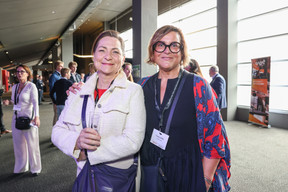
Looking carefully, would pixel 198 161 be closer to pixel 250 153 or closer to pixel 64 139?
pixel 64 139

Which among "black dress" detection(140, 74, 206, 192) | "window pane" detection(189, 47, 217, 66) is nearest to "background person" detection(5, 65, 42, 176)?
"black dress" detection(140, 74, 206, 192)

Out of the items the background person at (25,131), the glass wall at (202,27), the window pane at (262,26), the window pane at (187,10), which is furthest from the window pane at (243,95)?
the background person at (25,131)

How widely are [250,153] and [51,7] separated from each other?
8.43m

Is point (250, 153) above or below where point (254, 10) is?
below

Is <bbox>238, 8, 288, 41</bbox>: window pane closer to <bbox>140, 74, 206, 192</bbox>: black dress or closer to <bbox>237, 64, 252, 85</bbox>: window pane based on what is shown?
<bbox>237, 64, 252, 85</bbox>: window pane

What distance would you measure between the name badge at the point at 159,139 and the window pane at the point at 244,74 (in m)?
7.28

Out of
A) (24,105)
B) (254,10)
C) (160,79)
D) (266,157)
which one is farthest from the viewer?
(254,10)

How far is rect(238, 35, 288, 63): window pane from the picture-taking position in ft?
20.4

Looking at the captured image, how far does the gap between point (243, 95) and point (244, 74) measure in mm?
795

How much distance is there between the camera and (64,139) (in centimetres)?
103

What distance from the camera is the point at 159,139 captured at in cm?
112

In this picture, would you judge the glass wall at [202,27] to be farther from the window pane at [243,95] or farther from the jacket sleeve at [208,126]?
the jacket sleeve at [208,126]

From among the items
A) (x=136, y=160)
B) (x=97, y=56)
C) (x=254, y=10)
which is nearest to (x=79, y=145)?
(x=136, y=160)

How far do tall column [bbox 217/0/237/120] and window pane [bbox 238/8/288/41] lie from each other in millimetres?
284
